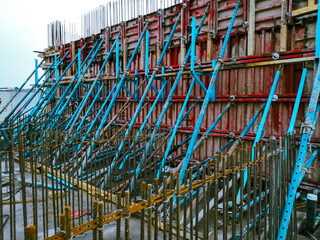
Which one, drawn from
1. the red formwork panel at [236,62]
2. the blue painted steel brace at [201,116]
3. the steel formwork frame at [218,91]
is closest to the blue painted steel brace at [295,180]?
the steel formwork frame at [218,91]

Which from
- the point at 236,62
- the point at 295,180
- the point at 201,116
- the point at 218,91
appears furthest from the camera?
the point at 218,91

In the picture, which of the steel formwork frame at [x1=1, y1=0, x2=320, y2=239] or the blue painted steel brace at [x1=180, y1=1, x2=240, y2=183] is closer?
the steel formwork frame at [x1=1, y1=0, x2=320, y2=239]

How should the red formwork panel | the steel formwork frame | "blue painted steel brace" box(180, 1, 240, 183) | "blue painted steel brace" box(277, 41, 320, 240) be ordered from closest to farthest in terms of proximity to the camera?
"blue painted steel brace" box(277, 41, 320, 240), the steel formwork frame, "blue painted steel brace" box(180, 1, 240, 183), the red formwork panel

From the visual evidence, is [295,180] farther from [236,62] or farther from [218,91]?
[218,91]

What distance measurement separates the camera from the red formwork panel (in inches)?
224

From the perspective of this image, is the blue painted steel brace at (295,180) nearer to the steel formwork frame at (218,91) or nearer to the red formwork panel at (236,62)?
the steel formwork frame at (218,91)

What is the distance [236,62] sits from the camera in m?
5.91

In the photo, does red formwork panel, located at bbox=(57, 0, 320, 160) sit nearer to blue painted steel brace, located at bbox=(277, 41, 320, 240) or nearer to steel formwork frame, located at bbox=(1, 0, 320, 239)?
steel formwork frame, located at bbox=(1, 0, 320, 239)

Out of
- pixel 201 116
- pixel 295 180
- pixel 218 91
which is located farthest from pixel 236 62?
pixel 295 180

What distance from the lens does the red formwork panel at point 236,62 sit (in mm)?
5699

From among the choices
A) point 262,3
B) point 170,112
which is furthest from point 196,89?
point 262,3

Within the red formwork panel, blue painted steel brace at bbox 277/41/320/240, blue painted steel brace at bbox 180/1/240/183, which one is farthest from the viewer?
the red formwork panel

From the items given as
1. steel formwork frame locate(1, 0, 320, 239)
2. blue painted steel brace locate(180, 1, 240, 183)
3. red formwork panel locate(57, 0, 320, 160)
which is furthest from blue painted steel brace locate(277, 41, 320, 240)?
blue painted steel brace locate(180, 1, 240, 183)

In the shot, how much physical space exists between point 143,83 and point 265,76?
4800 mm
